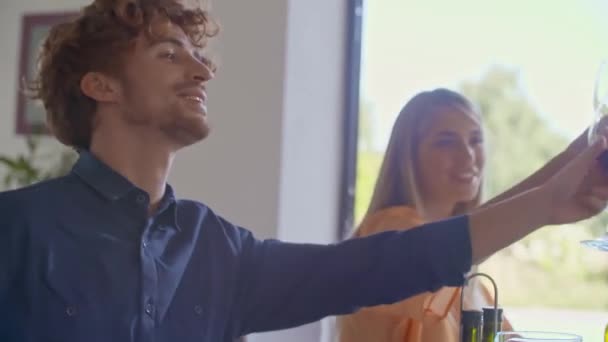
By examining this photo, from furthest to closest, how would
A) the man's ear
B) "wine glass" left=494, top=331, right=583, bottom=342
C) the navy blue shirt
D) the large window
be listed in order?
the large window < the man's ear < the navy blue shirt < "wine glass" left=494, top=331, right=583, bottom=342

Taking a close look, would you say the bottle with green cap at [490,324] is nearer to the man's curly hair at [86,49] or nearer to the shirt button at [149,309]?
the shirt button at [149,309]

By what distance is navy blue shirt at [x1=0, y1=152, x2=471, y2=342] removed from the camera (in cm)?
115

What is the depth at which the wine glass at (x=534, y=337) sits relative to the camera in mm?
983

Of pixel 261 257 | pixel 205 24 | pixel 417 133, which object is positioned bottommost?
pixel 261 257

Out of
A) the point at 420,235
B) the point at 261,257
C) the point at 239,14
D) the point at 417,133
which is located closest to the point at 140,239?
the point at 261,257

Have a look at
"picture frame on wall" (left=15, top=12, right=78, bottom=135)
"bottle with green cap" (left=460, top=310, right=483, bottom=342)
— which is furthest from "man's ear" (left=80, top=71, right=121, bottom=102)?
"picture frame on wall" (left=15, top=12, right=78, bottom=135)

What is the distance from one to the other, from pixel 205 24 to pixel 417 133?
507 millimetres

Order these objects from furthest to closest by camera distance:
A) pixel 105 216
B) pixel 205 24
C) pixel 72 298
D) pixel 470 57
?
pixel 470 57
pixel 205 24
pixel 105 216
pixel 72 298

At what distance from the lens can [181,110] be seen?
1.33m

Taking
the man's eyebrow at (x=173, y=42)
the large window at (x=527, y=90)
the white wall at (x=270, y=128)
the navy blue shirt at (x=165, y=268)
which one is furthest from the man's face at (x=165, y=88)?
the large window at (x=527, y=90)

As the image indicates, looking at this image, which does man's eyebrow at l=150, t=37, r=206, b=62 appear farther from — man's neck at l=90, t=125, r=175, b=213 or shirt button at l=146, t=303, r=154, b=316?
shirt button at l=146, t=303, r=154, b=316

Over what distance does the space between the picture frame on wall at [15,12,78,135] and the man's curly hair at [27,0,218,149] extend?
3.69ft

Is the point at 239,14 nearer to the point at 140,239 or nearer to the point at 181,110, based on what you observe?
the point at 181,110

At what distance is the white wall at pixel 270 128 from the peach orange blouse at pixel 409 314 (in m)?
0.45
